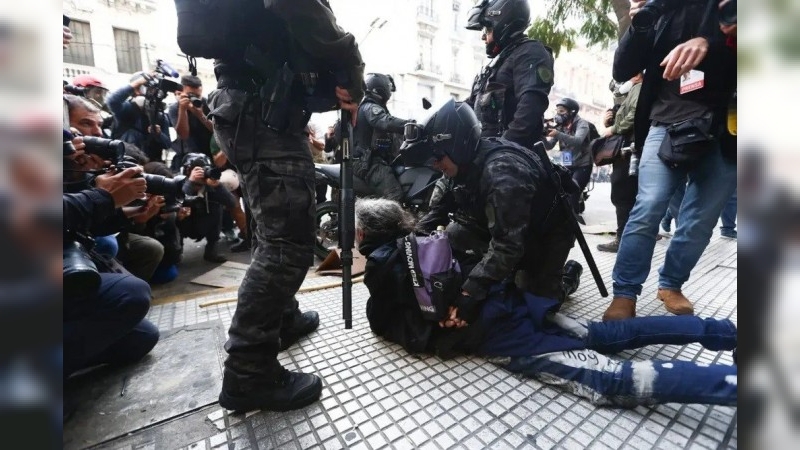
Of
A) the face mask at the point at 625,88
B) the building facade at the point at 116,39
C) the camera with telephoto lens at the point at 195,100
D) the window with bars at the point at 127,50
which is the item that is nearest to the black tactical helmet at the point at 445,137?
the face mask at the point at 625,88

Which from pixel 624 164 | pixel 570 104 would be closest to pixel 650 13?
pixel 624 164

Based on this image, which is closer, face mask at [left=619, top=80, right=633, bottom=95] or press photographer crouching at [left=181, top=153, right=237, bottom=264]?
press photographer crouching at [left=181, top=153, right=237, bottom=264]

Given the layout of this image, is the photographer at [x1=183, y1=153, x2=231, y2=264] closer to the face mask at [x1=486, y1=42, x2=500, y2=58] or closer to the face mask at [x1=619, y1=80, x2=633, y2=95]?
the face mask at [x1=486, y1=42, x2=500, y2=58]

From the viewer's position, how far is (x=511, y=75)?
2682 mm

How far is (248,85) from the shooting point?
4.54ft

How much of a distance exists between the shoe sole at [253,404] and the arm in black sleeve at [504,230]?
84cm

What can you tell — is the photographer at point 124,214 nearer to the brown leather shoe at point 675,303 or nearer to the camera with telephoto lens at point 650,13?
the camera with telephoto lens at point 650,13

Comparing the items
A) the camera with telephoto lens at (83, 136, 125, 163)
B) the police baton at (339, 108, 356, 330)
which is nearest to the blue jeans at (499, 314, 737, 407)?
the police baton at (339, 108, 356, 330)

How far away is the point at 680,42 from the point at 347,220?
1933 mm

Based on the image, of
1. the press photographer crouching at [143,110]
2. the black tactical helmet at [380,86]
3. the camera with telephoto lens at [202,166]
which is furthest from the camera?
the black tactical helmet at [380,86]

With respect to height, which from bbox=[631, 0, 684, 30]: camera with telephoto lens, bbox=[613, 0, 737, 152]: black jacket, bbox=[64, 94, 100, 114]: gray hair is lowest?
bbox=[64, 94, 100, 114]: gray hair

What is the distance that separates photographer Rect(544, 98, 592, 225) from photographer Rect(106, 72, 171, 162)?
4.67 m

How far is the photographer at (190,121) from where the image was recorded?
3924mm

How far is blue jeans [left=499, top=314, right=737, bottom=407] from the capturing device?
1293 millimetres
